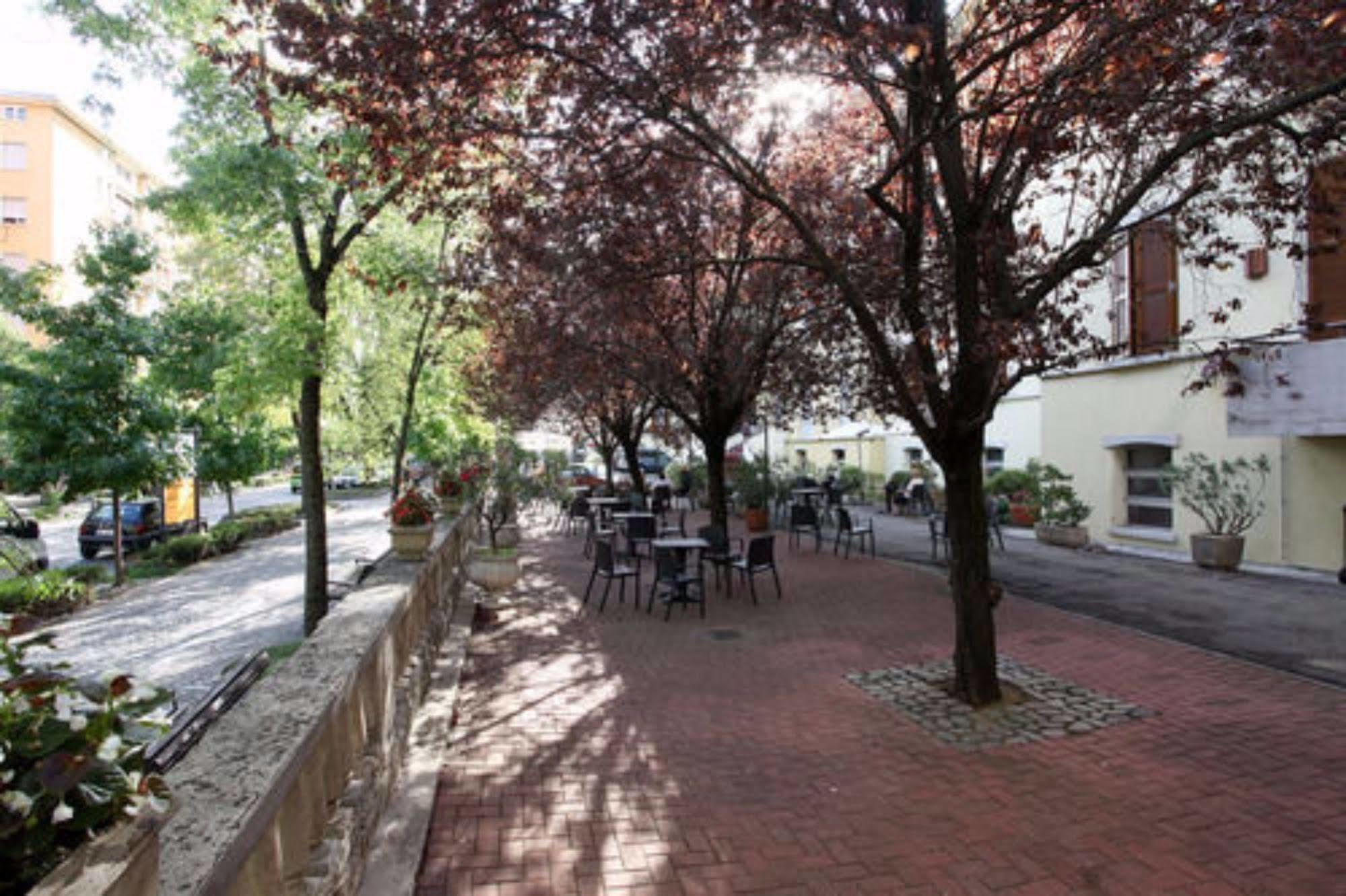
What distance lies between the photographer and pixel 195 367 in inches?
591

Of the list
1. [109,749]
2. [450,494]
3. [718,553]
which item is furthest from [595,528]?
[109,749]

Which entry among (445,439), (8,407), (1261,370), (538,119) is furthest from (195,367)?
(1261,370)

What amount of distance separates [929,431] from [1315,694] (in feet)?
11.4

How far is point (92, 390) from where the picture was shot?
13.6 m

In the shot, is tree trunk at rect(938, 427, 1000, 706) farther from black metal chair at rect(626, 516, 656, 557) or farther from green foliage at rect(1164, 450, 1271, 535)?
black metal chair at rect(626, 516, 656, 557)

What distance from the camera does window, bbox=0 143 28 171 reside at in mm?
41469

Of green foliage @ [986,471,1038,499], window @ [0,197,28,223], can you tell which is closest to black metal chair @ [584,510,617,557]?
green foliage @ [986,471,1038,499]

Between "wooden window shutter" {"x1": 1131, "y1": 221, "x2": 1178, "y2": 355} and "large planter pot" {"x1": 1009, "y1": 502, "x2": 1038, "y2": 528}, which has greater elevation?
"wooden window shutter" {"x1": 1131, "y1": 221, "x2": 1178, "y2": 355}

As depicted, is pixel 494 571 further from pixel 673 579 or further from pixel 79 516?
pixel 79 516

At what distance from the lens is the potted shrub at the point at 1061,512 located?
13.8m

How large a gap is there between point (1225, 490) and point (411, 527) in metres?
11.2

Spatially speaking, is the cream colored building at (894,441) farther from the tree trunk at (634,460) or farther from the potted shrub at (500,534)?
the potted shrub at (500,534)

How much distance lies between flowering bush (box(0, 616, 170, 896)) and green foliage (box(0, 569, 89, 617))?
1254 centimetres

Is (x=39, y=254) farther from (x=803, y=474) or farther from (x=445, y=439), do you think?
(x=803, y=474)
